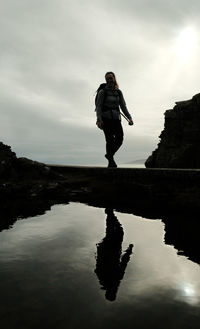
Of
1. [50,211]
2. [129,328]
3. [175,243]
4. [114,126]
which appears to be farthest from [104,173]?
[129,328]

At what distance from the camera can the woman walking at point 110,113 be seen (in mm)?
7543

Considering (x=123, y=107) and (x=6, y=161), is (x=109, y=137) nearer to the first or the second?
(x=123, y=107)

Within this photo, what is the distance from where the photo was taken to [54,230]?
293 cm

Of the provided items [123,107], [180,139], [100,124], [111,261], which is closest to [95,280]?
[111,261]

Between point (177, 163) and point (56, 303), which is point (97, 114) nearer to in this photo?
point (56, 303)

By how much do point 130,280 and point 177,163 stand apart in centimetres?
1351

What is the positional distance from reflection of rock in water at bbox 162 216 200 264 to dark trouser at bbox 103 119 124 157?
4.55 metres

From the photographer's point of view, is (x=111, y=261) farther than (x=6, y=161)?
No

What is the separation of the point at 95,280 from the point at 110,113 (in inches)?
248

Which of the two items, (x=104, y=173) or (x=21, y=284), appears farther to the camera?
(x=104, y=173)

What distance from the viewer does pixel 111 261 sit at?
6.86ft

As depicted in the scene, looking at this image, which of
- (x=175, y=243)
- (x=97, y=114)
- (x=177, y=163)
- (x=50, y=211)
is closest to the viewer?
(x=175, y=243)

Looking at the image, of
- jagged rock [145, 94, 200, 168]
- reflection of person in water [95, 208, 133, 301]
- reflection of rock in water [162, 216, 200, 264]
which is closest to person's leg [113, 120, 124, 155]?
reflection of rock in water [162, 216, 200, 264]

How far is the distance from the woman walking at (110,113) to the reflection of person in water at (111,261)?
4.94 metres
